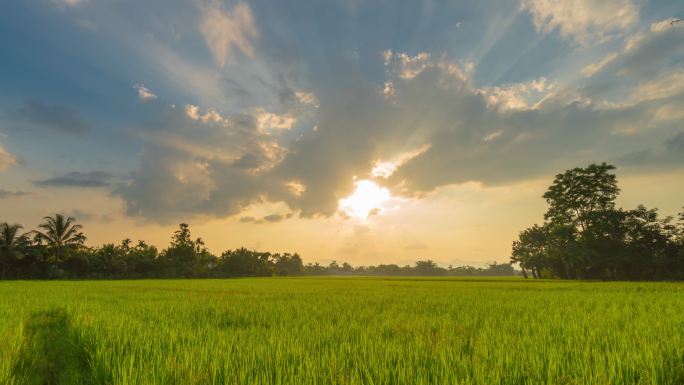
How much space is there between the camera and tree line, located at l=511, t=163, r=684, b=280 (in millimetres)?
37031

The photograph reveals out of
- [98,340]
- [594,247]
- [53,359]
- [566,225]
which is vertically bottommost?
[53,359]

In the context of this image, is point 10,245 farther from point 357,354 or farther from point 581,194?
point 581,194

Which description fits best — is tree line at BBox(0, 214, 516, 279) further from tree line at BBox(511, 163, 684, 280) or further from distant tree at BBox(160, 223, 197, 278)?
tree line at BBox(511, 163, 684, 280)

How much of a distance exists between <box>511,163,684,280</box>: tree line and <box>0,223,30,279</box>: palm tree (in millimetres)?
63048

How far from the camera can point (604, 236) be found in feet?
131

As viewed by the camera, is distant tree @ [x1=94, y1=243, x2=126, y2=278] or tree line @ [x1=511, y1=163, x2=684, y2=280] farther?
distant tree @ [x1=94, y1=243, x2=126, y2=278]

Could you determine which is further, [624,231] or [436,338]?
[624,231]

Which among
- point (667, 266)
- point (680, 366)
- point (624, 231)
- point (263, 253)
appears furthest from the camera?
point (263, 253)

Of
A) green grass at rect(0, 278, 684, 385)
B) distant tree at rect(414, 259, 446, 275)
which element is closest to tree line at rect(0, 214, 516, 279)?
green grass at rect(0, 278, 684, 385)

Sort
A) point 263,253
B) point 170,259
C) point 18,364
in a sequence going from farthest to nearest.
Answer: point 263,253 → point 170,259 → point 18,364

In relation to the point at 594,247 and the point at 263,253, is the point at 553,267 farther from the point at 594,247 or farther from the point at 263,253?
the point at 263,253

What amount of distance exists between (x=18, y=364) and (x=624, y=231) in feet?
167

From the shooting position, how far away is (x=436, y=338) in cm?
407

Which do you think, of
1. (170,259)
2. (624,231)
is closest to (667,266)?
(624,231)
